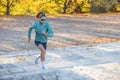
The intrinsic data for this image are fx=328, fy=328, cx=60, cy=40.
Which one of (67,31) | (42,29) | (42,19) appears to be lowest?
(67,31)

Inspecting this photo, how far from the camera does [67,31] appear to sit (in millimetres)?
16703

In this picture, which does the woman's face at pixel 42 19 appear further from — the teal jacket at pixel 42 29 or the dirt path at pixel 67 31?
the dirt path at pixel 67 31

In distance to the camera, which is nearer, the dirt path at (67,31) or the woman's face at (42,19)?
the woman's face at (42,19)

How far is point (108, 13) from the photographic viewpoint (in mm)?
24734

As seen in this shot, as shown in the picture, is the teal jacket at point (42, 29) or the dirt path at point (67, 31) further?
the dirt path at point (67, 31)

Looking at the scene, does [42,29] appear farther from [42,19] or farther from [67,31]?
[67,31]

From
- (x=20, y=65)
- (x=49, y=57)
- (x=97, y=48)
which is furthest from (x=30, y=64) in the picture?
(x=97, y=48)

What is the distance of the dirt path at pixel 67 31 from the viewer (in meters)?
13.3

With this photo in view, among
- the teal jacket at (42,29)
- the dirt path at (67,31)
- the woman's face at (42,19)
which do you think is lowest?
the dirt path at (67,31)

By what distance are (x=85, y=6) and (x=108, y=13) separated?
2.09 metres

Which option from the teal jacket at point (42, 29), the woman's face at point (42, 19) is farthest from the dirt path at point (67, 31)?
the woman's face at point (42, 19)

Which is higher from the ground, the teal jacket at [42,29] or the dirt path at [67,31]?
the teal jacket at [42,29]

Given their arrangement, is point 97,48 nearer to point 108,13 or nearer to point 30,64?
point 30,64

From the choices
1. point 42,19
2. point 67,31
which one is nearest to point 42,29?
point 42,19
